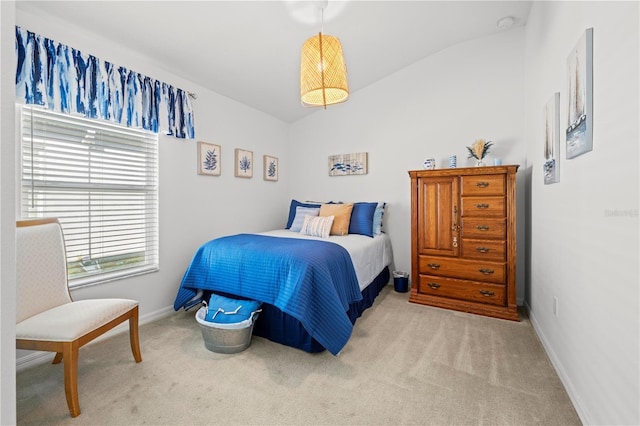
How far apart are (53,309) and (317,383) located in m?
1.69

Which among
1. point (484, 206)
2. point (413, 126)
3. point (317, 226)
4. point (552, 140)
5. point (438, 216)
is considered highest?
point (413, 126)

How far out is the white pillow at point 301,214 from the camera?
3.65 metres

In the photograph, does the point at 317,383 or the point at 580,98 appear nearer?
the point at 580,98

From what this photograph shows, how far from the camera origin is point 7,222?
0.68 m

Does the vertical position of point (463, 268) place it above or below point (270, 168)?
below

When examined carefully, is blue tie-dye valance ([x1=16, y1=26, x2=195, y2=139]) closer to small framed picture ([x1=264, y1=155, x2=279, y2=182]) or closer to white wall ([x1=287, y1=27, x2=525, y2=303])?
small framed picture ([x1=264, y1=155, x2=279, y2=182])

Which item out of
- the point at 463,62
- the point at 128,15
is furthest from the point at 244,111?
the point at 463,62

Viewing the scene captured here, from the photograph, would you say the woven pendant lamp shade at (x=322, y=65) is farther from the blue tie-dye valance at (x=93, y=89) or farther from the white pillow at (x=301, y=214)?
the white pillow at (x=301, y=214)

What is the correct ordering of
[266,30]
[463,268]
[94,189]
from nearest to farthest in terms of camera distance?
[94,189] < [266,30] < [463,268]

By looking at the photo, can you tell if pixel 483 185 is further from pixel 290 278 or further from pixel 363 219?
pixel 290 278

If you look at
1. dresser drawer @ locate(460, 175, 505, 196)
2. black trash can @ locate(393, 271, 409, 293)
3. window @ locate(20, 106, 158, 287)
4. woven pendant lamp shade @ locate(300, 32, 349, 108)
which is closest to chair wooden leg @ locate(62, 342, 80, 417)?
window @ locate(20, 106, 158, 287)

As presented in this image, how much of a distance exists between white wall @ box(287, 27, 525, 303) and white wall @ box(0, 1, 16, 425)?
3527 mm

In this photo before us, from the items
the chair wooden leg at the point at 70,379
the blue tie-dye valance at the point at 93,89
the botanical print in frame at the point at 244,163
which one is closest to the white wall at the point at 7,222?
the chair wooden leg at the point at 70,379

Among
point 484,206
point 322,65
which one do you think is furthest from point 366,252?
point 322,65
